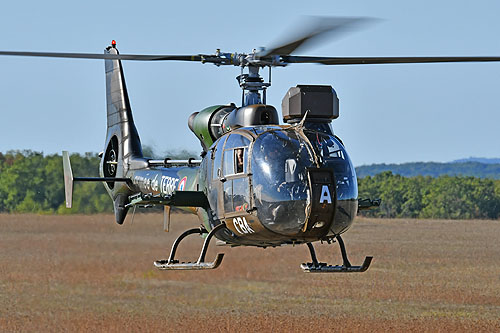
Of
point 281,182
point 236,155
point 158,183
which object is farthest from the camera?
point 158,183

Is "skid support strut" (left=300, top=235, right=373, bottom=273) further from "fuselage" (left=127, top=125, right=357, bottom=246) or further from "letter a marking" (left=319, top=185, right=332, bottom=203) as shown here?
"letter a marking" (left=319, top=185, right=332, bottom=203)

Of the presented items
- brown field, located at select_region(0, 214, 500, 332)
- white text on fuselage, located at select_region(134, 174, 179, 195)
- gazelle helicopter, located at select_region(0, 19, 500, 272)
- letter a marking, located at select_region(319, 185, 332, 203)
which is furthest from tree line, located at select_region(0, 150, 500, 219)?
letter a marking, located at select_region(319, 185, 332, 203)

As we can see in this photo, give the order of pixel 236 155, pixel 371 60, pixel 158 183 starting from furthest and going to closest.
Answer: pixel 158 183
pixel 371 60
pixel 236 155

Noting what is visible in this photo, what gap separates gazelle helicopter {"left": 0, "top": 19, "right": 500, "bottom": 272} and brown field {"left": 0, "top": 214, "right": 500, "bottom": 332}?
607 inches

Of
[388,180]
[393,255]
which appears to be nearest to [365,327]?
[393,255]

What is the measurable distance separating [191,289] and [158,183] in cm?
1577

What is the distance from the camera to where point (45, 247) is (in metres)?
37.5

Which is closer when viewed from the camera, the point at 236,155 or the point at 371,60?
the point at 236,155

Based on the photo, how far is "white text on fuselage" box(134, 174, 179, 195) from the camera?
17.0 metres

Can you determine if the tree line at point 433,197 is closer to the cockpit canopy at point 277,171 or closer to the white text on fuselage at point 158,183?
the white text on fuselage at point 158,183

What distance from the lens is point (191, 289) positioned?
108 ft

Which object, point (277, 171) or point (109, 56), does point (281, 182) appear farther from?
point (109, 56)

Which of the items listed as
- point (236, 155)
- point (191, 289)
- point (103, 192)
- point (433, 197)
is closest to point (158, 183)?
point (236, 155)

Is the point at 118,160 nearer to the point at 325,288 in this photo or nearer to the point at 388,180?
the point at 325,288
